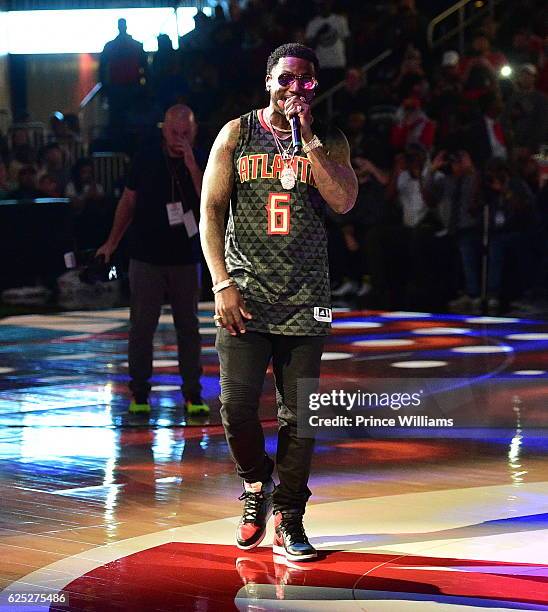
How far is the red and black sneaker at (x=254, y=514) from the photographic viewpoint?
18.1ft

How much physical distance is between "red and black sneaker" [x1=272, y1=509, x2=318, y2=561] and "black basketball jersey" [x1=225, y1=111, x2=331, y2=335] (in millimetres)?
728

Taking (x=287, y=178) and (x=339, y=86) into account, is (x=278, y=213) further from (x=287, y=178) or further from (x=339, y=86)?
(x=339, y=86)

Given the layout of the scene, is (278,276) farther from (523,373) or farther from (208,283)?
(208,283)

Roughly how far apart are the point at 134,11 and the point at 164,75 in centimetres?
440

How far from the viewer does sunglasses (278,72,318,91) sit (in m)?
5.29

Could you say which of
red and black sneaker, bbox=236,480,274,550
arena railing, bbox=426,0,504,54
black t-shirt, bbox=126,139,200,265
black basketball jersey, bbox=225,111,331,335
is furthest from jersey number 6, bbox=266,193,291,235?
arena railing, bbox=426,0,504,54

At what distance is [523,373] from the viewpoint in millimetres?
10539

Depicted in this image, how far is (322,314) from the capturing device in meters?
5.48

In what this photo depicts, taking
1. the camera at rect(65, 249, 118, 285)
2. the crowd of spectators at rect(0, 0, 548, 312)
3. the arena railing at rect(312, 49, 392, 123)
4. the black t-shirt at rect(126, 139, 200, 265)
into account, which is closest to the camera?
the black t-shirt at rect(126, 139, 200, 265)

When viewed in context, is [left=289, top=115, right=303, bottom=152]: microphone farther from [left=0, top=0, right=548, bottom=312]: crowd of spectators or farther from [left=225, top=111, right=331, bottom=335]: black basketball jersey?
[left=0, top=0, right=548, bottom=312]: crowd of spectators

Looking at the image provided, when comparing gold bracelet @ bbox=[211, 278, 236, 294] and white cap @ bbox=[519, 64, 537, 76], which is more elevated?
white cap @ bbox=[519, 64, 537, 76]

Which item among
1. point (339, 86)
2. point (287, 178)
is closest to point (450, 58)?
point (339, 86)

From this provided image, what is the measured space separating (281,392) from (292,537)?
58 cm

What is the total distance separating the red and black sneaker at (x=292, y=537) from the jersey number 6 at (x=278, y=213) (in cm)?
111
